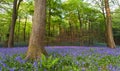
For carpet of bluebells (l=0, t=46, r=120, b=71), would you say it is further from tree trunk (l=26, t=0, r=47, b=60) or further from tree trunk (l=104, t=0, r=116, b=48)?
tree trunk (l=104, t=0, r=116, b=48)

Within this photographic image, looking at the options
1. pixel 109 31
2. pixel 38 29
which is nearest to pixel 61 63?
pixel 38 29

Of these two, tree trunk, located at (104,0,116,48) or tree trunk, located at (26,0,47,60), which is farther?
tree trunk, located at (104,0,116,48)

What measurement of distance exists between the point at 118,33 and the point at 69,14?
9.38 metres

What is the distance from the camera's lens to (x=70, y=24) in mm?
40375

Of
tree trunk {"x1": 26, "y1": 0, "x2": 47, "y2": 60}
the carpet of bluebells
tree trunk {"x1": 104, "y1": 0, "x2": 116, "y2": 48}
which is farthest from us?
tree trunk {"x1": 104, "y1": 0, "x2": 116, "y2": 48}

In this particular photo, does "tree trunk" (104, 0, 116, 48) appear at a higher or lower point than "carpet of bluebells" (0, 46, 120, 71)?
higher

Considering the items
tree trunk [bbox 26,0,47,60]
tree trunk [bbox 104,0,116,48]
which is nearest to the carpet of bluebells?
tree trunk [bbox 26,0,47,60]

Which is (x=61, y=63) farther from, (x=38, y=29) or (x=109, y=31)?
(x=109, y=31)

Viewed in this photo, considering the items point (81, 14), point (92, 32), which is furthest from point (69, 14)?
point (92, 32)

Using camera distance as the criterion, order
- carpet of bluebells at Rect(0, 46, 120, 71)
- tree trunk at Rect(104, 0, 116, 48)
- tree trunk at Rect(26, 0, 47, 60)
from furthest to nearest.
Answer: tree trunk at Rect(104, 0, 116, 48)
tree trunk at Rect(26, 0, 47, 60)
carpet of bluebells at Rect(0, 46, 120, 71)

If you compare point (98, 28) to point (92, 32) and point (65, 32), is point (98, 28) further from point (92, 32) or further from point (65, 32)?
point (65, 32)

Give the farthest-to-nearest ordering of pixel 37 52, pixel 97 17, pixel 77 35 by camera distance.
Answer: pixel 97 17 → pixel 77 35 → pixel 37 52

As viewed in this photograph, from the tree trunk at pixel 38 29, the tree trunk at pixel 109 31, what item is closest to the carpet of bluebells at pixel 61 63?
the tree trunk at pixel 38 29

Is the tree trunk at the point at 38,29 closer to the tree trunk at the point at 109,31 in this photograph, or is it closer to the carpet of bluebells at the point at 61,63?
the carpet of bluebells at the point at 61,63
